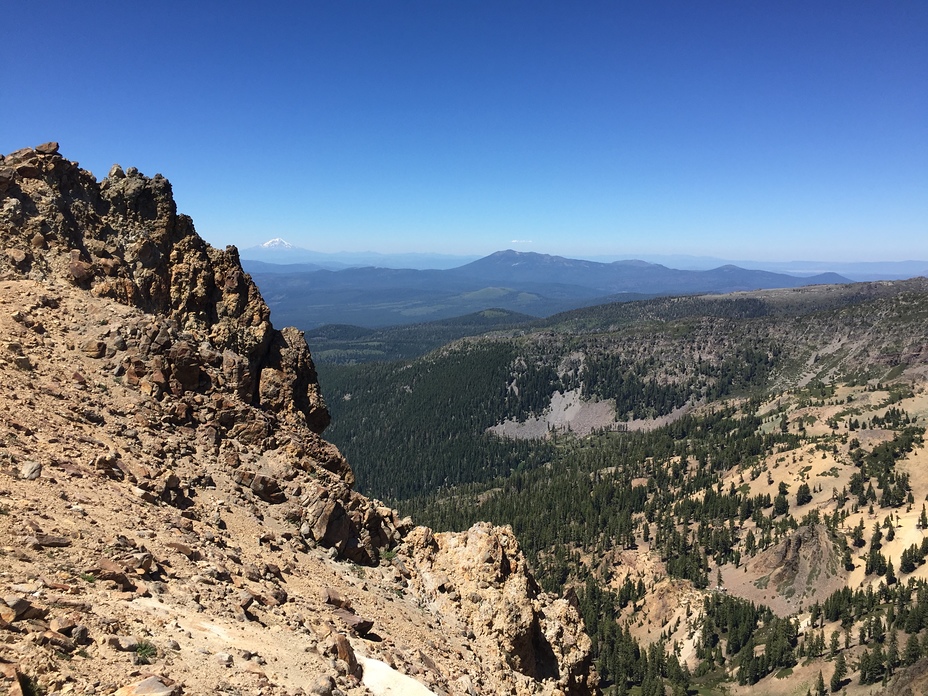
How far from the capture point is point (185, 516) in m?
17.1

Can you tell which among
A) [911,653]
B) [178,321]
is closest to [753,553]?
[911,653]

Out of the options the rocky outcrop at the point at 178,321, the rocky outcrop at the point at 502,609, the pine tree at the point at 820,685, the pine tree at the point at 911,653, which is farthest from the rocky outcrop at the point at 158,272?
the pine tree at the point at 911,653

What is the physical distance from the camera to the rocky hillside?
10.9 metres

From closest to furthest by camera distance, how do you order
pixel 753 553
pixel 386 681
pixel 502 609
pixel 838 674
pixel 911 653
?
pixel 386 681 → pixel 502 609 → pixel 911 653 → pixel 838 674 → pixel 753 553

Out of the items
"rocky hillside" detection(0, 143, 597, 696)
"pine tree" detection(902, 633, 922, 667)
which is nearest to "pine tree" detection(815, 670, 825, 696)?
"pine tree" detection(902, 633, 922, 667)

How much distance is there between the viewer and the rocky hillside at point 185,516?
1089cm

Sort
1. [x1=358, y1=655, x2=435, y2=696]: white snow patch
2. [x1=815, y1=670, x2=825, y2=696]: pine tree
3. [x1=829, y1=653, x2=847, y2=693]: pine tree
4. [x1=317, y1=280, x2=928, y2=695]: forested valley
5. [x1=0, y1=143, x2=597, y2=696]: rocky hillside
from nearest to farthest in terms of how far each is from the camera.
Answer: [x1=0, y1=143, x2=597, y2=696]: rocky hillside → [x1=358, y1=655, x2=435, y2=696]: white snow patch → [x1=815, y1=670, x2=825, y2=696]: pine tree → [x1=829, y1=653, x2=847, y2=693]: pine tree → [x1=317, y1=280, x2=928, y2=695]: forested valley

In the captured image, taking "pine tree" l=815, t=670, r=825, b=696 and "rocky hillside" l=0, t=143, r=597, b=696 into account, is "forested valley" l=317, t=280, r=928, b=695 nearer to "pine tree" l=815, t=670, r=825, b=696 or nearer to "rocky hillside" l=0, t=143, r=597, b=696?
"pine tree" l=815, t=670, r=825, b=696

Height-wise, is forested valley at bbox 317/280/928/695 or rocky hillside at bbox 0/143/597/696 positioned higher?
rocky hillside at bbox 0/143/597/696

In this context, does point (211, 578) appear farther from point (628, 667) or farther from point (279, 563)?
point (628, 667)

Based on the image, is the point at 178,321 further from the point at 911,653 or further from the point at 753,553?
the point at 753,553

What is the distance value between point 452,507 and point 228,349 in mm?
160767

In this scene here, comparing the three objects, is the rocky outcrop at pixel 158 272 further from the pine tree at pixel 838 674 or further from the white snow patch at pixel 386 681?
the pine tree at pixel 838 674

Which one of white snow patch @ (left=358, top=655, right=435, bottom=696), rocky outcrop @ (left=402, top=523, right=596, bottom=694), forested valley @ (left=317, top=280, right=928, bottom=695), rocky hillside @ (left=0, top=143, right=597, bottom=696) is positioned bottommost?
forested valley @ (left=317, top=280, right=928, bottom=695)
